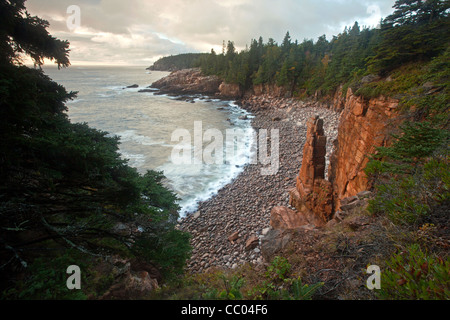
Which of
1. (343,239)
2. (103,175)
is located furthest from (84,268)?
(343,239)

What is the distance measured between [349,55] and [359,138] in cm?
2992

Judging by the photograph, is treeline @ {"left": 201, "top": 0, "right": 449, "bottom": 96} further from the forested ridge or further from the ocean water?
the ocean water

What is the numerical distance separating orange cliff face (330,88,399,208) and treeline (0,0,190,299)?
765cm

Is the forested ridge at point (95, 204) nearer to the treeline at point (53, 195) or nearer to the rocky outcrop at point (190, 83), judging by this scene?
the treeline at point (53, 195)

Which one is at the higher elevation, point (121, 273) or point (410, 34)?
point (410, 34)

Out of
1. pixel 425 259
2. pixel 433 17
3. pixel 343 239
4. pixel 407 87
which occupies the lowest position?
pixel 343 239

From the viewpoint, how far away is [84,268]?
10.1ft

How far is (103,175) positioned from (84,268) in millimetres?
1635

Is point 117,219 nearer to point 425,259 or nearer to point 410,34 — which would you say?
point 425,259

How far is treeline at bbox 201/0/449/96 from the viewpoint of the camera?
996 cm

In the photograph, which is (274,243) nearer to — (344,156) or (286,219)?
(286,219)

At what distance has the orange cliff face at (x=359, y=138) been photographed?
8023 millimetres

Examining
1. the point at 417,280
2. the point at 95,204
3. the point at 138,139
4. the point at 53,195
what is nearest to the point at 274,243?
→ the point at 417,280

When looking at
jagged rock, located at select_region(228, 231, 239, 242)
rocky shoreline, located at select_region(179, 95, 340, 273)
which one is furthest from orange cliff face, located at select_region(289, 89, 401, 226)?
jagged rock, located at select_region(228, 231, 239, 242)
